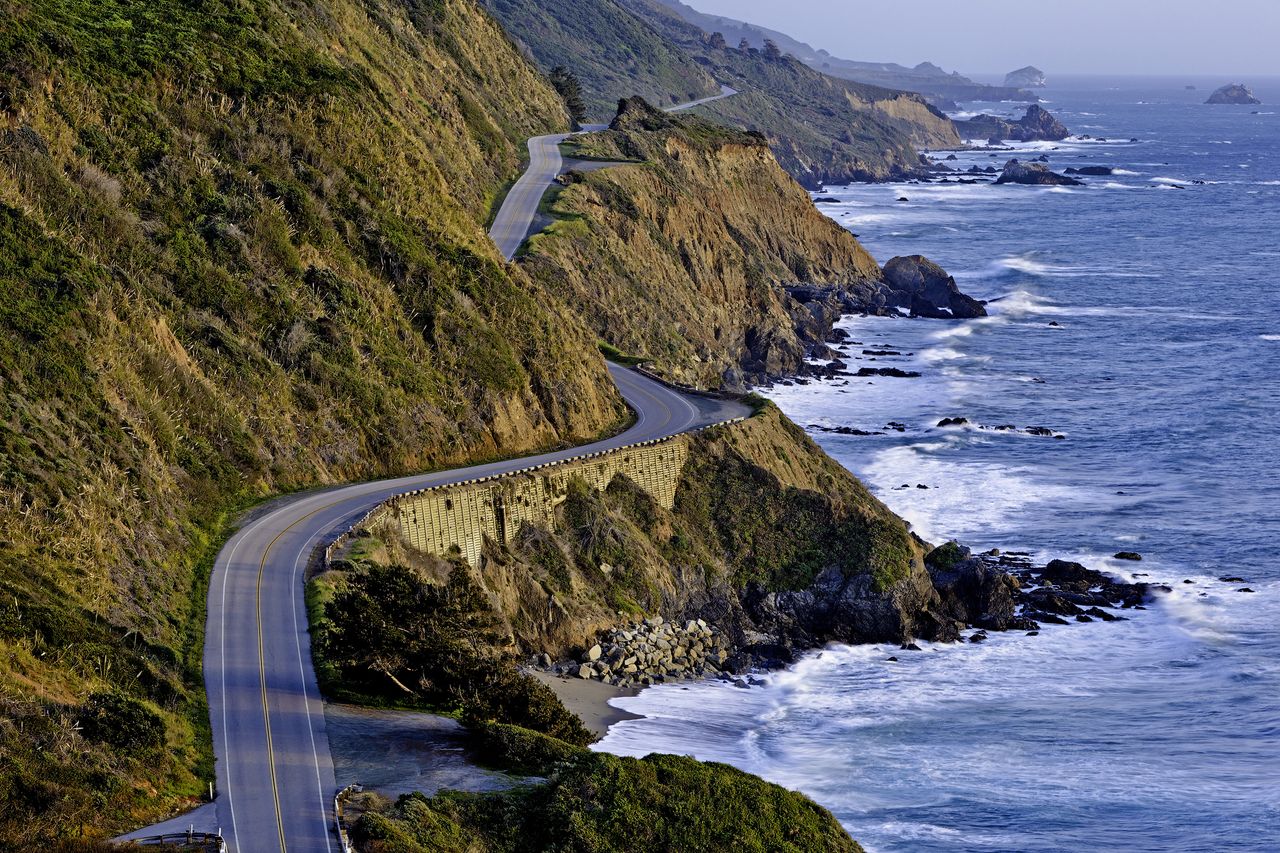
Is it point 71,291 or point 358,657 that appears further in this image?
point 71,291

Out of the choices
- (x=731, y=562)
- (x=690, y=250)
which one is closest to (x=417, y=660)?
(x=731, y=562)

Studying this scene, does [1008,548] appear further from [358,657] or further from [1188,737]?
[358,657]

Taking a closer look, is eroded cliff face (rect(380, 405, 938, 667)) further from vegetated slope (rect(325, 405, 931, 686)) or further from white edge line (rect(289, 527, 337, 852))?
white edge line (rect(289, 527, 337, 852))

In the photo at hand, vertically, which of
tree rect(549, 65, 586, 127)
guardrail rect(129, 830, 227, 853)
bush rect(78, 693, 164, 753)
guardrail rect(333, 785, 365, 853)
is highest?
tree rect(549, 65, 586, 127)

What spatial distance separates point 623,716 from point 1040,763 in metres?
11.2

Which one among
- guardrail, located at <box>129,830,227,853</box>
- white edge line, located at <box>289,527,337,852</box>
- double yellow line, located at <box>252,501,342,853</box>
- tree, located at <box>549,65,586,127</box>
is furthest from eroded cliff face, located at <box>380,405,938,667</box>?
tree, located at <box>549,65,586,127</box>

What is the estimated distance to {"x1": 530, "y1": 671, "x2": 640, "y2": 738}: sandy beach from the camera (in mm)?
39200

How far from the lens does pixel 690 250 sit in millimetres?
89625

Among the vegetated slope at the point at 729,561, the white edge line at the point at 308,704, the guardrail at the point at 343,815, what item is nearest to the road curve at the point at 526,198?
the vegetated slope at the point at 729,561

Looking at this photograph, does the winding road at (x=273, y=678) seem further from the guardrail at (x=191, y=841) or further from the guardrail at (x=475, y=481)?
the guardrail at (x=475, y=481)

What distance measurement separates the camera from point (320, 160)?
54406 millimetres

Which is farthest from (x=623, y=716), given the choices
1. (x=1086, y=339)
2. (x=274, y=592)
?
(x=1086, y=339)

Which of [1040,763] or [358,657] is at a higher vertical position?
[358,657]

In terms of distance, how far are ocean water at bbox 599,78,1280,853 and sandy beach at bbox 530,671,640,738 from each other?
60cm
